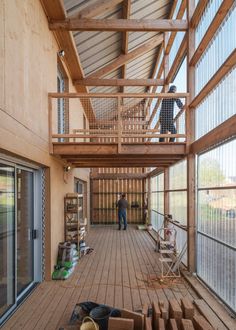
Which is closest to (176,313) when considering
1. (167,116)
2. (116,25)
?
(167,116)

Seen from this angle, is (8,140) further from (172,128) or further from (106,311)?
(172,128)

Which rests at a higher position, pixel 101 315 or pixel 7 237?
pixel 7 237

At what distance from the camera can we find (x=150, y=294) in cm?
468

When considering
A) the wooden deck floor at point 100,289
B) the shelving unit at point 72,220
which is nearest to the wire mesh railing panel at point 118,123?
the shelving unit at point 72,220

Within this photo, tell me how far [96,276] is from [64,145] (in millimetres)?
2609

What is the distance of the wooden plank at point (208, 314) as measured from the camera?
11.4 feet

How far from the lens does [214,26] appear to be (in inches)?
173

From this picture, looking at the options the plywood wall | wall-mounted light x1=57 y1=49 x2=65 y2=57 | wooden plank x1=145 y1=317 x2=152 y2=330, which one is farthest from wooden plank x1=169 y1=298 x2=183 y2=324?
wall-mounted light x1=57 y1=49 x2=65 y2=57

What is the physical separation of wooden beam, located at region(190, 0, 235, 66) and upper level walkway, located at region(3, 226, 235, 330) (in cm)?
404

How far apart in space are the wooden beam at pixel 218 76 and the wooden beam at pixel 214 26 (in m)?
0.79

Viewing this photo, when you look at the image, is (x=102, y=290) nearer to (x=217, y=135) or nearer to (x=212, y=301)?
(x=212, y=301)

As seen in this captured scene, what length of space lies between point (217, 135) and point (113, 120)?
1019cm

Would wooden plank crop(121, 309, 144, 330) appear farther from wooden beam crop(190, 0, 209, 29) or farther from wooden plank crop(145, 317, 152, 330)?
wooden beam crop(190, 0, 209, 29)

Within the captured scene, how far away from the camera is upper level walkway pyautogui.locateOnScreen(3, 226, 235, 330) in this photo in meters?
3.86
